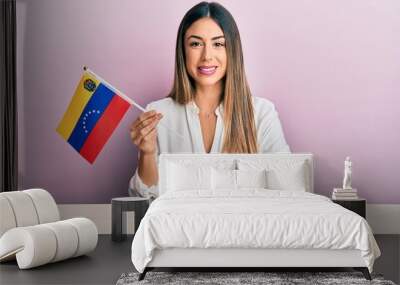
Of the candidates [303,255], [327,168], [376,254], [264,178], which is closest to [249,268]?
[303,255]

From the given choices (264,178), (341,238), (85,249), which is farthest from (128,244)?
(341,238)

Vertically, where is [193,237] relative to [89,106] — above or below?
below

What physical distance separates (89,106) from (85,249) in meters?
1.66

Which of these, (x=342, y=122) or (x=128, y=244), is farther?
(x=342, y=122)

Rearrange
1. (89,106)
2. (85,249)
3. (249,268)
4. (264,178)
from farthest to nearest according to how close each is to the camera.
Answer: (89,106) < (264,178) < (85,249) < (249,268)

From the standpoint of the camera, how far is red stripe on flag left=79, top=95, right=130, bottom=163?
6512 mm

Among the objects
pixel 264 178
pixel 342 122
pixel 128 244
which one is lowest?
pixel 128 244

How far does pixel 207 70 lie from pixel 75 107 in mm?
1351

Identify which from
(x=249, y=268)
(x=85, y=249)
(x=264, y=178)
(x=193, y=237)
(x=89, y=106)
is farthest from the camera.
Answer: (x=89, y=106)

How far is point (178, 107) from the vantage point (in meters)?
6.68

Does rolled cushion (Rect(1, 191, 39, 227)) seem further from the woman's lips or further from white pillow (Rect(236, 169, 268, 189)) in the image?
the woman's lips

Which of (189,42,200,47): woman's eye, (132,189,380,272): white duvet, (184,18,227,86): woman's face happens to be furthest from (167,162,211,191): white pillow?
(132,189,380,272): white duvet

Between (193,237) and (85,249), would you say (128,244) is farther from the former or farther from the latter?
(193,237)

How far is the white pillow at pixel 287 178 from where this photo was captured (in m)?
6.12
